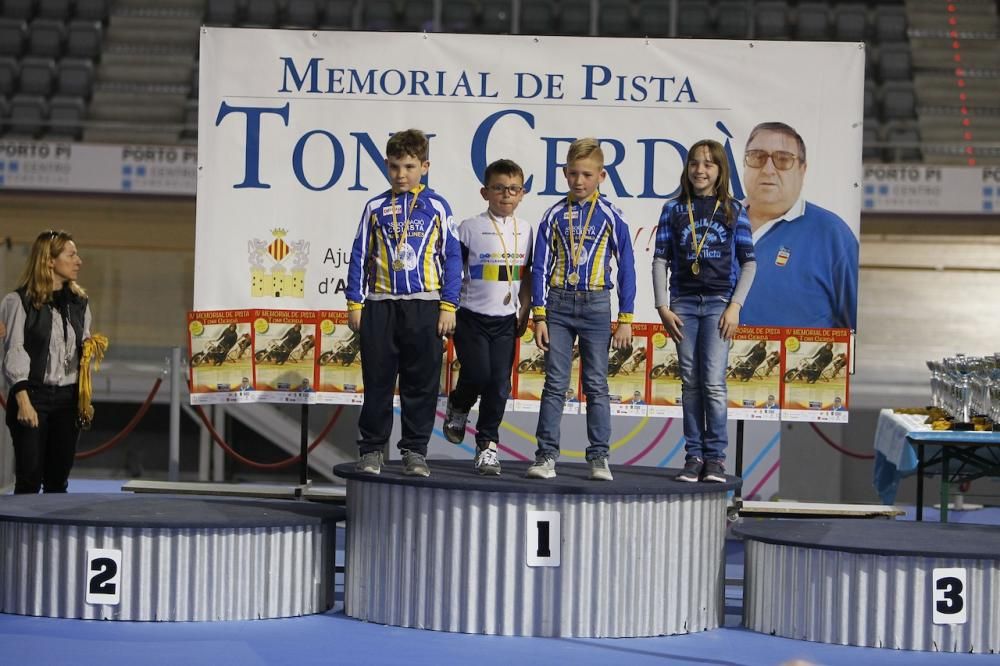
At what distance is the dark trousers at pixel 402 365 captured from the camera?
553cm

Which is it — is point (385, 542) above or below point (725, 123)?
below

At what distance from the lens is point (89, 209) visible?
1353 centimetres

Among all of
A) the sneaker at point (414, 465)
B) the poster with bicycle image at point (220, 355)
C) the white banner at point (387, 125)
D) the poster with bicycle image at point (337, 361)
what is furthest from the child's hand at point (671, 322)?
the poster with bicycle image at point (220, 355)

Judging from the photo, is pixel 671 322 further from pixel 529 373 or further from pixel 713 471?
pixel 529 373

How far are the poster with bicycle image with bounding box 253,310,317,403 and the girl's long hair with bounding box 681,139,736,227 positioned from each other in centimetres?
223

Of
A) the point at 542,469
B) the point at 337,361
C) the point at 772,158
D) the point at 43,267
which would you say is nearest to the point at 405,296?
the point at 542,469

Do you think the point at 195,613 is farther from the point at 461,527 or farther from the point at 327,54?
the point at 327,54

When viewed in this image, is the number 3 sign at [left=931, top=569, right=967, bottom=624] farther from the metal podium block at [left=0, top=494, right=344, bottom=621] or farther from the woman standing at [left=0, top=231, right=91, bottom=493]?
the woman standing at [left=0, top=231, right=91, bottom=493]

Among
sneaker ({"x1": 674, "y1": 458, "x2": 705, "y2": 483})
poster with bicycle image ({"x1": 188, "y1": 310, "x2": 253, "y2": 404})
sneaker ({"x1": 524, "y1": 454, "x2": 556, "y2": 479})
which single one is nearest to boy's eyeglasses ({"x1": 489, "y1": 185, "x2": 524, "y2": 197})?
sneaker ({"x1": 524, "y1": 454, "x2": 556, "y2": 479})

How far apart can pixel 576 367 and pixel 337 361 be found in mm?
1225

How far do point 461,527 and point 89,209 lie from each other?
Result: 9.43m

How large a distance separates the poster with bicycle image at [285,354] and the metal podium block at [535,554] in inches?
73.9

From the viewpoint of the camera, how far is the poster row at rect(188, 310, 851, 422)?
7.00 m

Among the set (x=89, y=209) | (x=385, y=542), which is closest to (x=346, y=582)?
(x=385, y=542)
